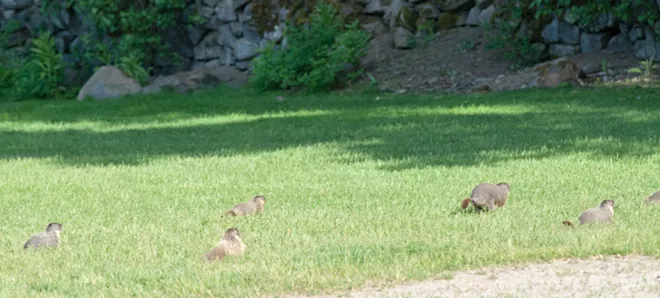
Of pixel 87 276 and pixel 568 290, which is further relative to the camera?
pixel 87 276

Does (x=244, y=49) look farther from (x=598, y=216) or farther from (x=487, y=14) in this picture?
(x=598, y=216)

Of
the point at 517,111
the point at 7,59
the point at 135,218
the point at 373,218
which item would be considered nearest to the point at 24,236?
the point at 135,218

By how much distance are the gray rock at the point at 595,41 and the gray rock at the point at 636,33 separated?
0.46 m

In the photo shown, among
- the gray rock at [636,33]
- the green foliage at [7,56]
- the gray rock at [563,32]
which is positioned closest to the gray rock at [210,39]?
the green foliage at [7,56]

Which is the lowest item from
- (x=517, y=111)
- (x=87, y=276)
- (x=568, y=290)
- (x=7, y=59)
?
(x=7, y=59)

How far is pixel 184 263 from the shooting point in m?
6.14

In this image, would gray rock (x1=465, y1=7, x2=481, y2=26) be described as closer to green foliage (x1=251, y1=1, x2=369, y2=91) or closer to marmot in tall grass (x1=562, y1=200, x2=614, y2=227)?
green foliage (x1=251, y1=1, x2=369, y2=91)

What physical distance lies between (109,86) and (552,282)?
16.5m

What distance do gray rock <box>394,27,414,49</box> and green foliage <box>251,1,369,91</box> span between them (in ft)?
2.90

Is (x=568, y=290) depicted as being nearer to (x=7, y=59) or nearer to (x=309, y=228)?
(x=309, y=228)

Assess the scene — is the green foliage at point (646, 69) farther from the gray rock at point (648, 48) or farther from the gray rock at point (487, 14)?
the gray rock at point (487, 14)

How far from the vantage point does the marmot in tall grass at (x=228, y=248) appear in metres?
6.17

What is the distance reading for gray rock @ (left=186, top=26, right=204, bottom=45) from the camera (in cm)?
2386

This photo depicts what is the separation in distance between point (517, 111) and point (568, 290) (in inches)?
359
